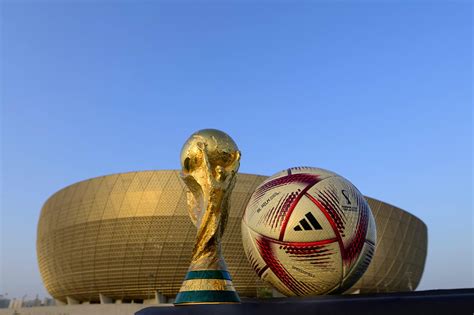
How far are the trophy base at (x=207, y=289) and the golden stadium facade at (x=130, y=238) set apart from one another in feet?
96.6

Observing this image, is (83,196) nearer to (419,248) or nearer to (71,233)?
(71,233)

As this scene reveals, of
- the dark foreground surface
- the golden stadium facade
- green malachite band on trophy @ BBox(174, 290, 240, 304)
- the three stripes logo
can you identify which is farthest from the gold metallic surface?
the golden stadium facade

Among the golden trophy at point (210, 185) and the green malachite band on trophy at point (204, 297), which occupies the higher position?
the golden trophy at point (210, 185)

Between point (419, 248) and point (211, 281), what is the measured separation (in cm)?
5401

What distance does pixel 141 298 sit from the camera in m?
40.4

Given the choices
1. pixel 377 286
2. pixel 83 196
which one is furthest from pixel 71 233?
pixel 377 286

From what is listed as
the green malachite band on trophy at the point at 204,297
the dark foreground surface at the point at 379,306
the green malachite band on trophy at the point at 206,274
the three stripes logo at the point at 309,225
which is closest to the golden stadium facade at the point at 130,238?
the green malachite band on trophy at the point at 206,274

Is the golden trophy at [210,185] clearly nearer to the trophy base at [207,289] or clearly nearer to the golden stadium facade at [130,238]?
the trophy base at [207,289]

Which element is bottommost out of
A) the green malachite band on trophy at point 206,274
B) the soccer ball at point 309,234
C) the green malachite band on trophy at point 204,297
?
the green malachite band on trophy at point 204,297

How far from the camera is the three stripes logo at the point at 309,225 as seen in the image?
23.1ft

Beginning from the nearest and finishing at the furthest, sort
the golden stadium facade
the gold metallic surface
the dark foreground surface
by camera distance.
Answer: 1. the dark foreground surface
2. the gold metallic surface
3. the golden stadium facade

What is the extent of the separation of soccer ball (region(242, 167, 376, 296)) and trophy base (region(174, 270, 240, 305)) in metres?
0.69

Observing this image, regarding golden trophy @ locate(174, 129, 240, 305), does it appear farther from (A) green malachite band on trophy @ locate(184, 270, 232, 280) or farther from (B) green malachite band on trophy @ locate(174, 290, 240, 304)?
(B) green malachite band on trophy @ locate(174, 290, 240, 304)

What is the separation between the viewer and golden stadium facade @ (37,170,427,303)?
1519 inches
